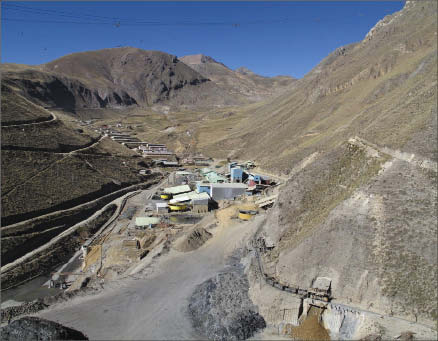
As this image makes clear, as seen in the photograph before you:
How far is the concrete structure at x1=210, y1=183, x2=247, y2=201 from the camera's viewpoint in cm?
4609

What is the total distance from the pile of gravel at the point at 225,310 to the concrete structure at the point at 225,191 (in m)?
21.9

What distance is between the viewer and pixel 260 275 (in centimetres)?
2280

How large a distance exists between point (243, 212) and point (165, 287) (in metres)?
14.9

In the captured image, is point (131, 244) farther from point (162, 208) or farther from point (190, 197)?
point (190, 197)

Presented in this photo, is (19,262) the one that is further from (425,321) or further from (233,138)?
(233,138)

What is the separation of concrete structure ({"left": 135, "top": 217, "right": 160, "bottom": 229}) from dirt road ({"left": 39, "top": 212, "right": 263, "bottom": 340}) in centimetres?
1062

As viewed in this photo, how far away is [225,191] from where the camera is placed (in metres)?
46.2

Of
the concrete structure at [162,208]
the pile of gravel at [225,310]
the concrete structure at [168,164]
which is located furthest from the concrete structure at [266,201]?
the concrete structure at [168,164]

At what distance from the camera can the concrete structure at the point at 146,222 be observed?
40125mm

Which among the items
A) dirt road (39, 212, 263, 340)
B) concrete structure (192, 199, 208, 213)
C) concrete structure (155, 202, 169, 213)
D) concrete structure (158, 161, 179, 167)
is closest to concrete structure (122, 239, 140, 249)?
dirt road (39, 212, 263, 340)

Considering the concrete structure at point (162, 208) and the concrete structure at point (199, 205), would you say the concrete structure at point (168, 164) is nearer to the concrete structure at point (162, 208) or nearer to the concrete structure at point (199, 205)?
the concrete structure at point (162, 208)

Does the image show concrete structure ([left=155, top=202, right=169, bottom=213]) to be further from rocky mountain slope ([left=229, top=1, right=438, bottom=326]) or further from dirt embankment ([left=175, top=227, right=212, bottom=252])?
rocky mountain slope ([left=229, top=1, right=438, bottom=326])

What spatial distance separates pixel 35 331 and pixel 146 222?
97.1 feet

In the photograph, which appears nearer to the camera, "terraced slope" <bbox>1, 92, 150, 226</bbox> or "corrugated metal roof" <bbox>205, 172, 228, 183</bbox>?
"terraced slope" <bbox>1, 92, 150, 226</bbox>
